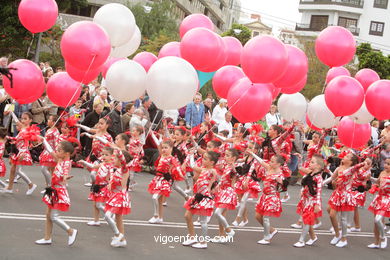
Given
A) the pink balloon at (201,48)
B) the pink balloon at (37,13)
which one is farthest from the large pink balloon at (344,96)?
the pink balloon at (37,13)

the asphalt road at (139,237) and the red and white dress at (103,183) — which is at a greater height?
the red and white dress at (103,183)

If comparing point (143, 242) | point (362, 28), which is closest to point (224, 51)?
point (143, 242)

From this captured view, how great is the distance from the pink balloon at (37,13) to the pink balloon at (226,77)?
3.29 m

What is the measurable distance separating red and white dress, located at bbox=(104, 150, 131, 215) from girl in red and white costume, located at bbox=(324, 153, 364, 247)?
394 centimetres

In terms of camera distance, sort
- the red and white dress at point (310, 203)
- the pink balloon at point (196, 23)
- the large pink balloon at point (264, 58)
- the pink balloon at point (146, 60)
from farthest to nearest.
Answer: the pink balloon at point (196, 23) < the pink balloon at point (146, 60) < the red and white dress at point (310, 203) < the large pink balloon at point (264, 58)

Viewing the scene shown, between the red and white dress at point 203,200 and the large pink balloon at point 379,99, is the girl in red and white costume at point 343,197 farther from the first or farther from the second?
the red and white dress at point 203,200

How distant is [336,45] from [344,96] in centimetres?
113

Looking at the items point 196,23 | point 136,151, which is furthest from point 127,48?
point 136,151

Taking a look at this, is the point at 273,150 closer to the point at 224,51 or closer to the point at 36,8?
the point at 224,51

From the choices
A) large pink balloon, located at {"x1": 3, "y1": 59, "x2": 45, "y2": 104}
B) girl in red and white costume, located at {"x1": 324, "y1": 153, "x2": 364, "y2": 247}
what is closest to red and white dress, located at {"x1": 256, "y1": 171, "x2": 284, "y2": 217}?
girl in red and white costume, located at {"x1": 324, "y1": 153, "x2": 364, "y2": 247}

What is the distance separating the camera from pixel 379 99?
10.0 m

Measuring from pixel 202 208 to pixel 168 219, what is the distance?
1946mm

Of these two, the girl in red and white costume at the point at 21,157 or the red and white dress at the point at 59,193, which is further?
the girl in red and white costume at the point at 21,157

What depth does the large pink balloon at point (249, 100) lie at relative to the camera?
9.74m
